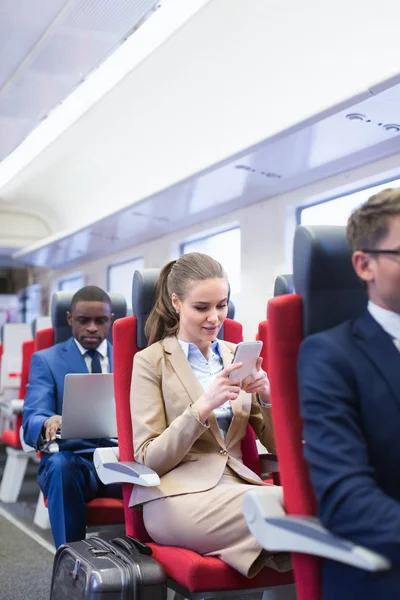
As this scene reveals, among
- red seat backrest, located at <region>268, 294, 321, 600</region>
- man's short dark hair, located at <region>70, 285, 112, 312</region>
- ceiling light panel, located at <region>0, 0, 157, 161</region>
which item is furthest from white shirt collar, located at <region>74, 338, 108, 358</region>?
red seat backrest, located at <region>268, 294, 321, 600</region>

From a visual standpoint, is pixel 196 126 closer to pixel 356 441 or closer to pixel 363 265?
pixel 363 265

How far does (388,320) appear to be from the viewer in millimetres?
1915

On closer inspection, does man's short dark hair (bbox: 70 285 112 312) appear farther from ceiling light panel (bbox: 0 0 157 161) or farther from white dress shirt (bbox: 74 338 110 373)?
ceiling light panel (bbox: 0 0 157 161)

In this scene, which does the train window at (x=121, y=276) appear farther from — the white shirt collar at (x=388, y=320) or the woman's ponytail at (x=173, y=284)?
the white shirt collar at (x=388, y=320)

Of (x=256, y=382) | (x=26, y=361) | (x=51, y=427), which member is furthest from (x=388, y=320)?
(x=26, y=361)

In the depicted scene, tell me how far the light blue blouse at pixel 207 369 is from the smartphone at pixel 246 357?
354 millimetres

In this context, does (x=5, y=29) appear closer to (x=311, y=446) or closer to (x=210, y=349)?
(x=210, y=349)

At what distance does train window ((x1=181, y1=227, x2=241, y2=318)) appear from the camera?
350 inches

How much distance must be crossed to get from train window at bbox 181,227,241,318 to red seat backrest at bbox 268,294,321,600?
6.35 metres

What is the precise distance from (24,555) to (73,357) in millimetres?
1439

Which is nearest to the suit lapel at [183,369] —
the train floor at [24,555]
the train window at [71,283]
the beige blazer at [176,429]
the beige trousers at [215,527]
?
the beige blazer at [176,429]

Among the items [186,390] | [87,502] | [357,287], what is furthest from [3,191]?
[357,287]

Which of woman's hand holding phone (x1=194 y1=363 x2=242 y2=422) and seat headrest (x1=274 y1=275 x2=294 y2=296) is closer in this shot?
woman's hand holding phone (x1=194 y1=363 x2=242 y2=422)

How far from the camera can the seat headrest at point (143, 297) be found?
3227 mm
